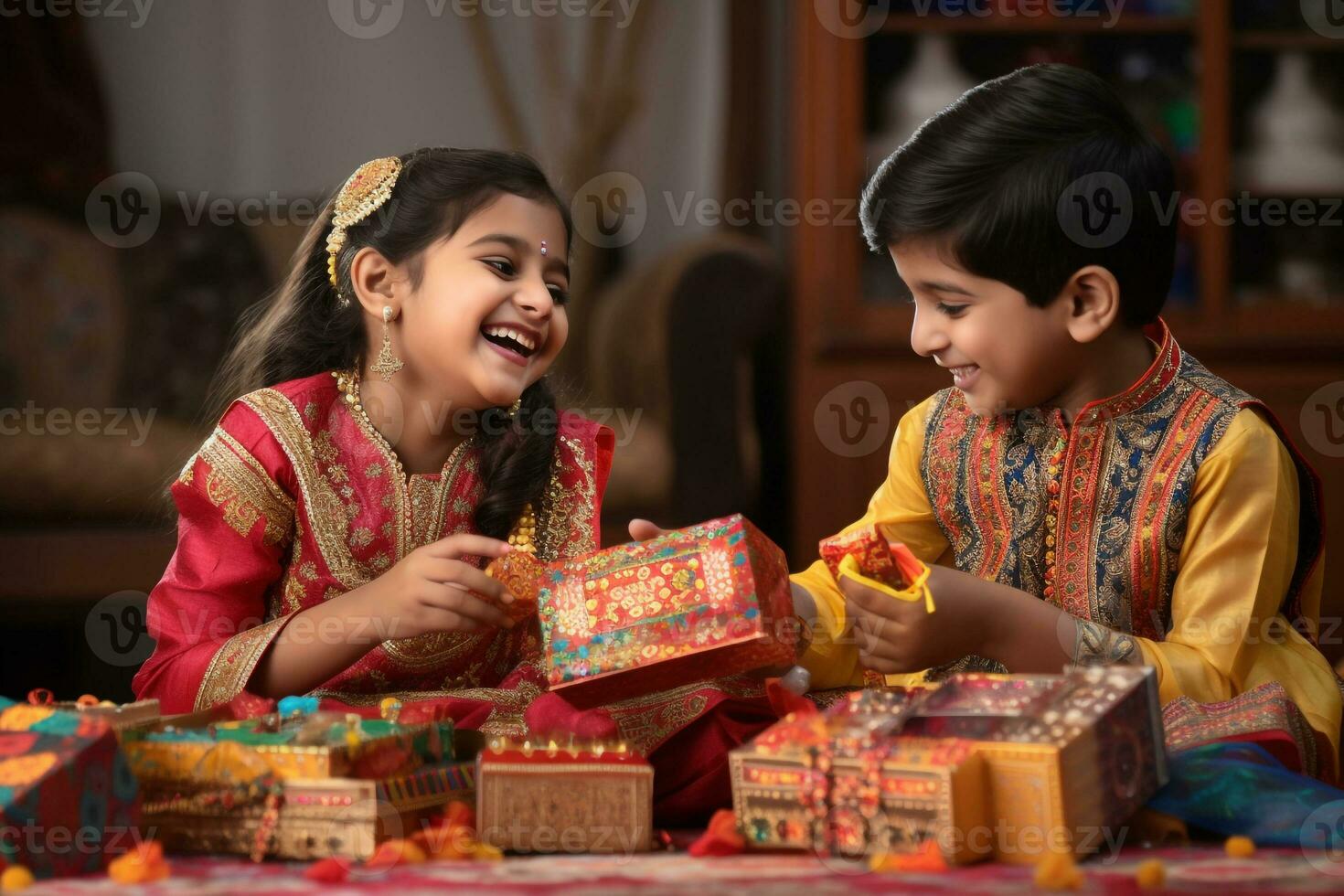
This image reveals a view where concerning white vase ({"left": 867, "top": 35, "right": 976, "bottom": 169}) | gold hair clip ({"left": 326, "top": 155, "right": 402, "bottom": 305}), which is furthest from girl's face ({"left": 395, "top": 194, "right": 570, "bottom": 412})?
white vase ({"left": 867, "top": 35, "right": 976, "bottom": 169})

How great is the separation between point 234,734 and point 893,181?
2.81 ft

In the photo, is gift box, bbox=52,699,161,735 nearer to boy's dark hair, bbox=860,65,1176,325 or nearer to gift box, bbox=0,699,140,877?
gift box, bbox=0,699,140,877

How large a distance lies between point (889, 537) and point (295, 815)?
0.81 meters

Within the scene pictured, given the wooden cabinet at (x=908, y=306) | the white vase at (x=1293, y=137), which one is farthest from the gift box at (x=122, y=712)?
the white vase at (x=1293, y=137)

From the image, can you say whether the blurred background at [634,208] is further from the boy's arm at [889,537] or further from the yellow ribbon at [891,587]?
the yellow ribbon at [891,587]

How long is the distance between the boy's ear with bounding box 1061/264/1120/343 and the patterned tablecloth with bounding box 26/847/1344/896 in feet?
1.84

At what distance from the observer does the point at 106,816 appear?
1.11m

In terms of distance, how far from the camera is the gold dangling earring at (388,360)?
1.65 m

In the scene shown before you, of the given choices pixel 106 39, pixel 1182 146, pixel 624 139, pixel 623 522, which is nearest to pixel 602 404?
pixel 623 522

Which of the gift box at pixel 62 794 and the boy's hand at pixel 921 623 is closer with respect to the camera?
the gift box at pixel 62 794

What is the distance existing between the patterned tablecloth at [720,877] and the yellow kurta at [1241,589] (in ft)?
1.04

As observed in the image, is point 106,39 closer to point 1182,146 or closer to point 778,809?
point 1182,146

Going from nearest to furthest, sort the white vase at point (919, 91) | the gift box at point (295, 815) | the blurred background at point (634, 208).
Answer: the gift box at point (295, 815) → the blurred background at point (634, 208) → the white vase at point (919, 91)

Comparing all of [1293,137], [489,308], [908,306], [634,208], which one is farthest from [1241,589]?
[634,208]
